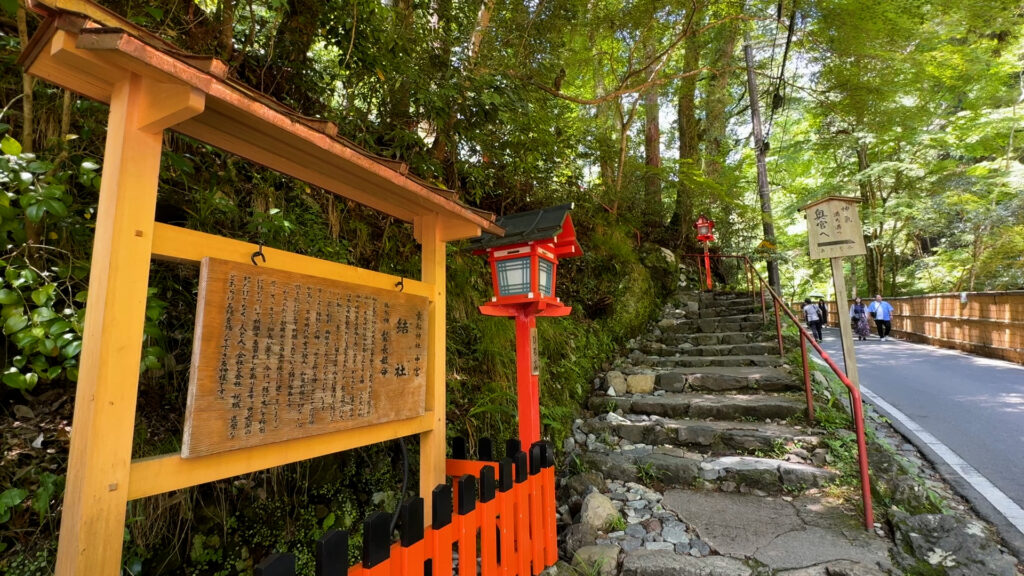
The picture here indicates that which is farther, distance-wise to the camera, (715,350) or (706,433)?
(715,350)

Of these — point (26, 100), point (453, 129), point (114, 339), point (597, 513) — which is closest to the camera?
point (114, 339)

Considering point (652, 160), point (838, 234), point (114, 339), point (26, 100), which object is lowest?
point (114, 339)

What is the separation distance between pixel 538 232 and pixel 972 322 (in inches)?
535

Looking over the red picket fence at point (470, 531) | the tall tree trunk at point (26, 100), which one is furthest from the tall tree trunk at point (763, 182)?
the tall tree trunk at point (26, 100)

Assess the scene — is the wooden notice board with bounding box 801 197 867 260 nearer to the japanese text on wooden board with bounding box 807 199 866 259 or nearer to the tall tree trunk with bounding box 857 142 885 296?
the japanese text on wooden board with bounding box 807 199 866 259

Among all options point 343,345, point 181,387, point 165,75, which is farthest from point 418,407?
point 165,75

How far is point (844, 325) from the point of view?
15.4ft

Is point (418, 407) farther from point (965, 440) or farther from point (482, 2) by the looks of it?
point (965, 440)

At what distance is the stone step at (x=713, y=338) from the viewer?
7445 mm

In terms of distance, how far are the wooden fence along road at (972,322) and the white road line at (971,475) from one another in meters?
6.49

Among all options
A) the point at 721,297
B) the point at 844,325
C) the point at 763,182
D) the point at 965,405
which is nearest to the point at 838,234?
the point at 844,325

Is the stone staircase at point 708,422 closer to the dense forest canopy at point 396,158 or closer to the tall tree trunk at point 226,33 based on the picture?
the dense forest canopy at point 396,158

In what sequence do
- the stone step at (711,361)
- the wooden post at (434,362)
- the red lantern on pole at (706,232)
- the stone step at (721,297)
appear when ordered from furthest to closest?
1. the red lantern on pole at (706,232)
2. the stone step at (721,297)
3. the stone step at (711,361)
4. the wooden post at (434,362)

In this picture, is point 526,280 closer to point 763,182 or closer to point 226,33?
point 226,33
